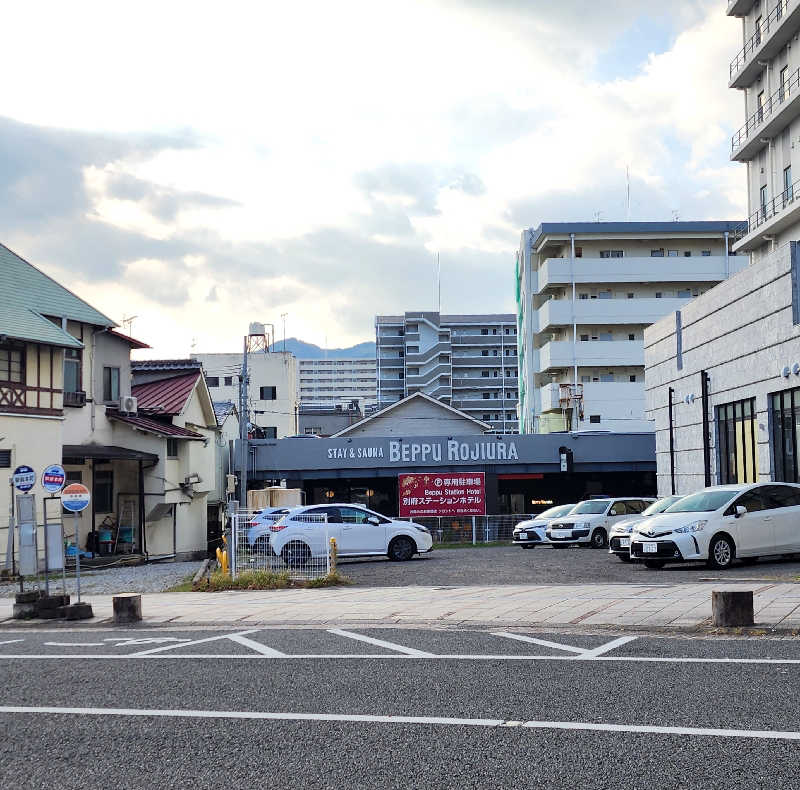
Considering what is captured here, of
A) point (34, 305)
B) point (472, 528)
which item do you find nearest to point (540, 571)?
point (472, 528)

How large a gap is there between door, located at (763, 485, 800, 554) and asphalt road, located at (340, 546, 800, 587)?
406 mm

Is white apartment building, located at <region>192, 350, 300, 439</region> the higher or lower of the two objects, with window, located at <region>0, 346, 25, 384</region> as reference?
higher

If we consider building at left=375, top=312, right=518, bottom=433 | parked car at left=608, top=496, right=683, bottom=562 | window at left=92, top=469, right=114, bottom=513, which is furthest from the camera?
building at left=375, top=312, right=518, bottom=433

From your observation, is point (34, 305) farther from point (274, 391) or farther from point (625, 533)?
point (274, 391)

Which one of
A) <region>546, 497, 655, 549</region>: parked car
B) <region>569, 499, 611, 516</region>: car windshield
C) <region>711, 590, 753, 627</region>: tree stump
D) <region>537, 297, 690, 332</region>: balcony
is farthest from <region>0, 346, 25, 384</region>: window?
<region>537, 297, 690, 332</region>: balcony

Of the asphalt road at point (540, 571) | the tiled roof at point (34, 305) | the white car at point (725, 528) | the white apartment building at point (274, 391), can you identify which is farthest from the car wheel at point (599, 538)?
the white apartment building at point (274, 391)

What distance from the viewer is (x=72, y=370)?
35.3 m

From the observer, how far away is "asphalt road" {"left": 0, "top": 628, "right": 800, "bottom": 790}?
5605 millimetres

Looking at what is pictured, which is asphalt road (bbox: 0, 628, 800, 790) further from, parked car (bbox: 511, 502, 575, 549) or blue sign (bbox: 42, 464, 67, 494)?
parked car (bbox: 511, 502, 575, 549)

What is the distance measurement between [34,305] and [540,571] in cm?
2026

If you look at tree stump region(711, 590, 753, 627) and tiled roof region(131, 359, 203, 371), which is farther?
tiled roof region(131, 359, 203, 371)

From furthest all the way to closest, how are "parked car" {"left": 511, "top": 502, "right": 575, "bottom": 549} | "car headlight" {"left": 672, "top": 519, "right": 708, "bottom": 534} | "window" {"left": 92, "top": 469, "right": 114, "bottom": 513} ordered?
"window" {"left": 92, "top": 469, "right": 114, "bottom": 513} → "parked car" {"left": 511, "top": 502, "right": 575, "bottom": 549} → "car headlight" {"left": 672, "top": 519, "right": 708, "bottom": 534}

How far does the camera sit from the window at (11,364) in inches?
1142

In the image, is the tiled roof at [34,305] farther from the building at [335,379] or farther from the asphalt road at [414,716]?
the building at [335,379]
